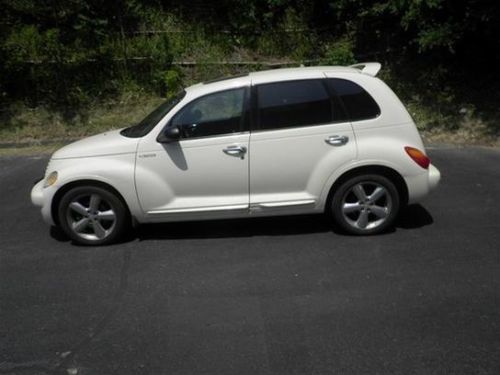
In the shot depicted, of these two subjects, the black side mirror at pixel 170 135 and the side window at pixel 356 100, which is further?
the side window at pixel 356 100

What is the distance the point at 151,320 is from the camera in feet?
13.6

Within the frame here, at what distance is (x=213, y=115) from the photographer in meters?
5.43

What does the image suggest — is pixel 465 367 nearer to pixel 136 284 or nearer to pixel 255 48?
pixel 136 284

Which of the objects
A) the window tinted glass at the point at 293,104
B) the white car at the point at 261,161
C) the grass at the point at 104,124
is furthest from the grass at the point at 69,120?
the window tinted glass at the point at 293,104

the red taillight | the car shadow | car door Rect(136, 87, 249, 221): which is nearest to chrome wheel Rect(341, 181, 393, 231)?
the car shadow

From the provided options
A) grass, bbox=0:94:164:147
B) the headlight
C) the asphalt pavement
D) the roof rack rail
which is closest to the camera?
the asphalt pavement

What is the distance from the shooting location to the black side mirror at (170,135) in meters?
5.27

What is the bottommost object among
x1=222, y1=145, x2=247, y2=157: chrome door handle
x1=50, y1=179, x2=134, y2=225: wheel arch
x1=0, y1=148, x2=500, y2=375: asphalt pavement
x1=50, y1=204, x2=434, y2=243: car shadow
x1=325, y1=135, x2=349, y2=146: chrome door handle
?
x1=50, y1=204, x2=434, y2=243: car shadow

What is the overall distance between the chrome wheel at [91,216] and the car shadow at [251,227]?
25cm

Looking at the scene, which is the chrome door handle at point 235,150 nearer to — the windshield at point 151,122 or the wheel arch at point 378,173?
the windshield at point 151,122

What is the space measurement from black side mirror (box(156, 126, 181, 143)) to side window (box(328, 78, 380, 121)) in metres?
1.53

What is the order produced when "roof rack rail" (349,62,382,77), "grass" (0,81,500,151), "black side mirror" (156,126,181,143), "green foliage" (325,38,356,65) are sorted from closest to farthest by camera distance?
"black side mirror" (156,126,181,143) < "roof rack rail" (349,62,382,77) < "grass" (0,81,500,151) < "green foliage" (325,38,356,65)

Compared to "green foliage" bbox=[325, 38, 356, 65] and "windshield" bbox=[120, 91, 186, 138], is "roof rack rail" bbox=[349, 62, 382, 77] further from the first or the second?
"green foliage" bbox=[325, 38, 356, 65]

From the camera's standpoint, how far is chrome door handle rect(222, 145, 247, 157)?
5.30m
